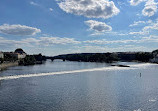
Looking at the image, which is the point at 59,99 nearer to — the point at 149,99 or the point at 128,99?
the point at 128,99

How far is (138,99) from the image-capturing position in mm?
32688

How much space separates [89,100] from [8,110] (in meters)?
12.7

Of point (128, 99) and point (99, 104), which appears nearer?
point (99, 104)

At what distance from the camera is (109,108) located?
1072 inches

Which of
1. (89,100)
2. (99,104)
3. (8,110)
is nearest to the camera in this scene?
(8,110)

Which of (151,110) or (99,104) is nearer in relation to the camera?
(151,110)

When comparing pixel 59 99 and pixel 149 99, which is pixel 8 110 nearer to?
pixel 59 99

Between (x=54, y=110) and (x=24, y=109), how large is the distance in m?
4.31

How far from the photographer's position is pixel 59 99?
32.0m

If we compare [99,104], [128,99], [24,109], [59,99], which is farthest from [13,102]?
[128,99]

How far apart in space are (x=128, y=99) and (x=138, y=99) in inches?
69.3

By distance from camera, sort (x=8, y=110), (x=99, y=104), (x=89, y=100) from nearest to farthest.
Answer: (x=8, y=110), (x=99, y=104), (x=89, y=100)

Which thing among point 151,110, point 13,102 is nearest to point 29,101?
point 13,102

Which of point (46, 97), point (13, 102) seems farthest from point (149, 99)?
point (13, 102)
